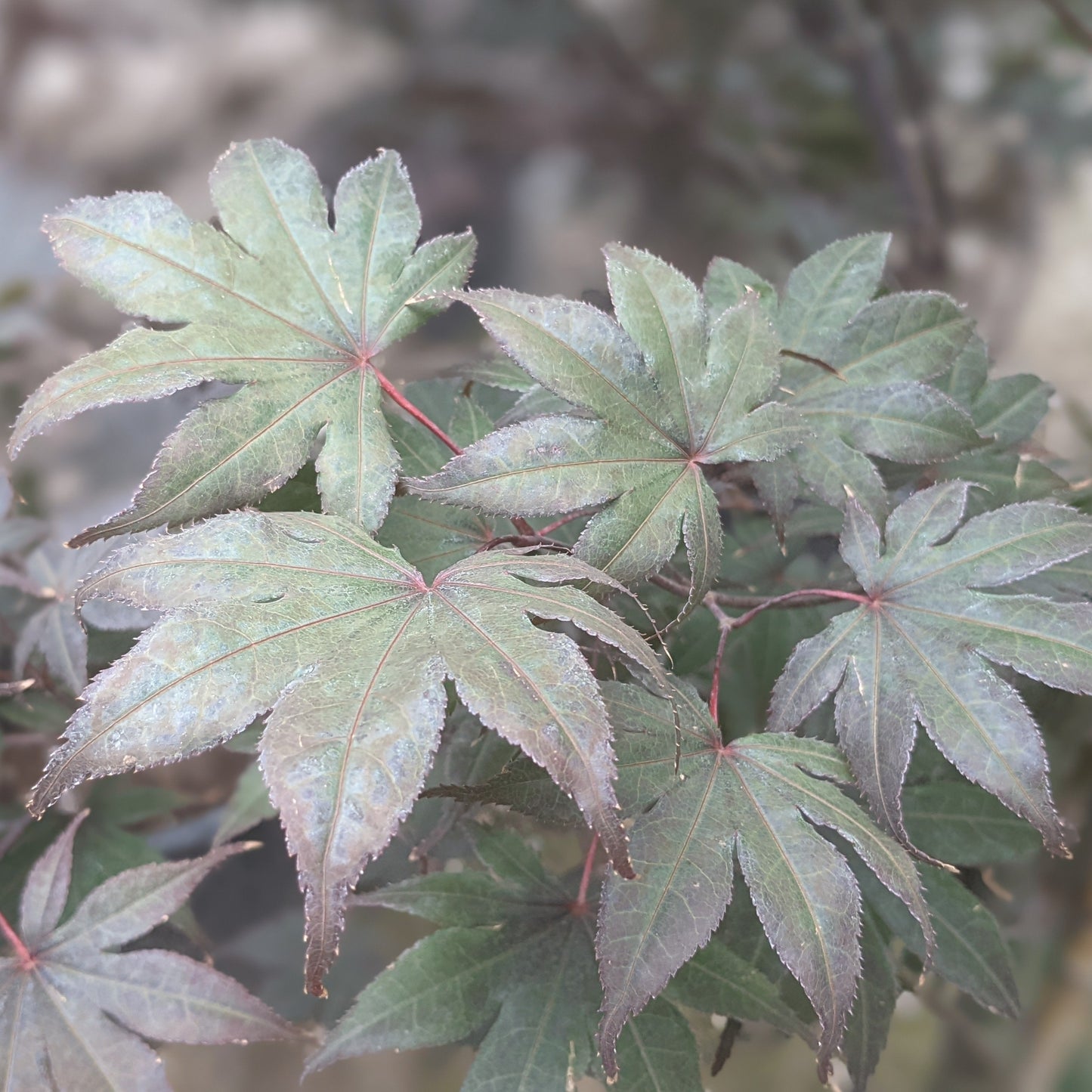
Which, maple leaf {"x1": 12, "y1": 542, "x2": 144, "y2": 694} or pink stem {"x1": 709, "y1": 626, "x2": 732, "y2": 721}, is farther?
maple leaf {"x1": 12, "y1": 542, "x2": 144, "y2": 694}

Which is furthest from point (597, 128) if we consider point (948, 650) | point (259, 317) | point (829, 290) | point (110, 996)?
point (110, 996)

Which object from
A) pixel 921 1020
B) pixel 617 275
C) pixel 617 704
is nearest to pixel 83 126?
pixel 617 275

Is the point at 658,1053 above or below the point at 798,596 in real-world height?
below

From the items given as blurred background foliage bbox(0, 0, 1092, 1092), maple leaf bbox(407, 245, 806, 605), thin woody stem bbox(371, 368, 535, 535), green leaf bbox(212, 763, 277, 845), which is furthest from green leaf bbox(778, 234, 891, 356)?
blurred background foliage bbox(0, 0, 1092, 1092)

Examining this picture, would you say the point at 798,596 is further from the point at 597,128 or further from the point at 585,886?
the point at 597,128

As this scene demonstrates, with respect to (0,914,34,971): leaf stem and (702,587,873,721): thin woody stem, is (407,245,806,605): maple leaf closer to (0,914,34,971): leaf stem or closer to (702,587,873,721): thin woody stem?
(702,587,873,721): thin woody stem

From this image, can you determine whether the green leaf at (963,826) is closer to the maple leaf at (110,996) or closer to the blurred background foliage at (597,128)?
the maple leaf at (110,996)
